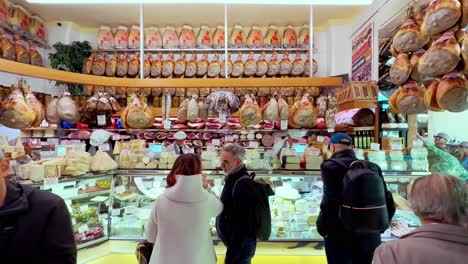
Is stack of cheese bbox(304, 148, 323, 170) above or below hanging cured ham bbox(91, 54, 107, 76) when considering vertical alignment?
below

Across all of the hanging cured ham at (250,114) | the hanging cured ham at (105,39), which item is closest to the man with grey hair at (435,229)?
the hanging cured ham at (250,114)

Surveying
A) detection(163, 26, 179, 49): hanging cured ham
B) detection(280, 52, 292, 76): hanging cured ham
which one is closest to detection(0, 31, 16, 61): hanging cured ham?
detection(163, 26, 179, 49): hanging cured ham

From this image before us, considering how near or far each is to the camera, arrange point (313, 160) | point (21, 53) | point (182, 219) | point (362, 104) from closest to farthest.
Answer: point (182, 219), point (313, 160), point (362, 104), point (21, 53)

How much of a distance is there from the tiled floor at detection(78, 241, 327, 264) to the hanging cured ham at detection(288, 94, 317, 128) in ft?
4.32

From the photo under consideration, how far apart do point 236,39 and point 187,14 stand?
1.13m

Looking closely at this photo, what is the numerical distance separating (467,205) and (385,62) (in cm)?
372

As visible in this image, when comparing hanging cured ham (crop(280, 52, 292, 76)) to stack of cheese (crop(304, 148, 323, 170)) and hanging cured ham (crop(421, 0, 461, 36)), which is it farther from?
hanging cured ham (crop(421, 0, 461, 36))

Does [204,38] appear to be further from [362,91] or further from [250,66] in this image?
[362,91]

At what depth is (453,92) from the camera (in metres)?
2.47

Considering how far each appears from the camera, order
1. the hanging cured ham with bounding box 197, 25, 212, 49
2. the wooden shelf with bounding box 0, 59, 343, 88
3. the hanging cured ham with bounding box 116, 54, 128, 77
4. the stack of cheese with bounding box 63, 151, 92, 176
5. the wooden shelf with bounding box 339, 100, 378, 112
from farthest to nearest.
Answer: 1. the hanging cured ham with bounding box 197, 25, 212, 49
2. the hanging cured ham with bounding box 116, 54, 128, 77
3. the wooden shelf with bounding box 339, 100, 378, 112
4. the wooden shelf with bounding box 0, 59, 343, 88
5. the stack of cheese with bounding box 63, 151, 92, 176

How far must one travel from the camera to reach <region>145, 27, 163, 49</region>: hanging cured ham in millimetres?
7191

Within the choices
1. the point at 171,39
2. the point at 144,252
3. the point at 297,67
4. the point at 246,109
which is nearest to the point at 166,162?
the point at 246,109

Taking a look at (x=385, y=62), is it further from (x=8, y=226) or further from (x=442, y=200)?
(x=8, y=226)

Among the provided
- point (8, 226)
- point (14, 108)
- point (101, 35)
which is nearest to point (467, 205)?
point (8, 226)
